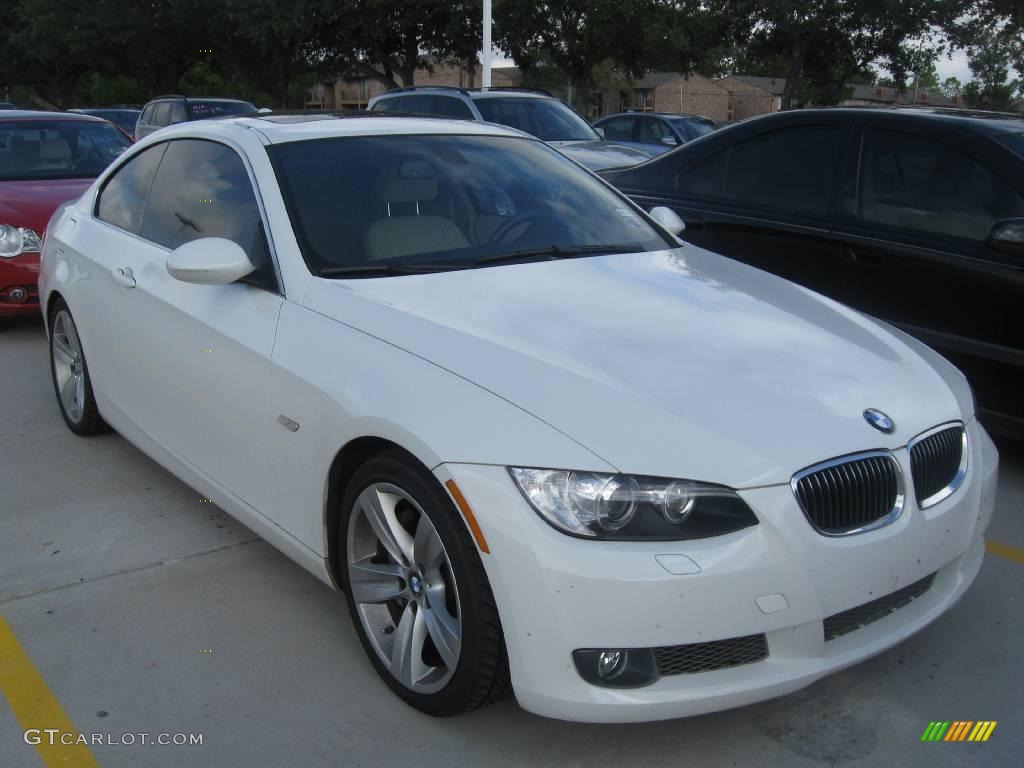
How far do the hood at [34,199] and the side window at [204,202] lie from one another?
126 inches

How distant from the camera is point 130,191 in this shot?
472cm

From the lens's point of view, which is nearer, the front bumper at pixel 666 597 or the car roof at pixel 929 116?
the front bumper at pixel 666 597

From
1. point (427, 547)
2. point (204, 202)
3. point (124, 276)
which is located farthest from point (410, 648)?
point (124, 276)

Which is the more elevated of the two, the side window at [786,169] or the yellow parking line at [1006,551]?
the side window at [786,169]

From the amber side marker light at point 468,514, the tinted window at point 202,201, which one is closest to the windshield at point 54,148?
the tinted window at point 202,201

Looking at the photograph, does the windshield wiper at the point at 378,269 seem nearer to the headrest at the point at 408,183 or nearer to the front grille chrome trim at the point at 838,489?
the headrest at the point at 408,183

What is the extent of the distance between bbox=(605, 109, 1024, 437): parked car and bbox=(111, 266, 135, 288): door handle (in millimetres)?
3153

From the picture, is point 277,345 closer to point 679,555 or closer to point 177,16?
point 679,555

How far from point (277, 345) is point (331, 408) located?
42cm

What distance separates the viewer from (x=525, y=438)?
254cm

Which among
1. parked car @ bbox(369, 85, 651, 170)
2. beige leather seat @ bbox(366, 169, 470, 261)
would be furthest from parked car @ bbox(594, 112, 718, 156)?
beige leather seat @ bbox(366, 169, 470, 261)

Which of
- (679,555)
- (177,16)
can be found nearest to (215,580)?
(679,555)

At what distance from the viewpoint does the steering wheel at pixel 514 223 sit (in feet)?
12.4

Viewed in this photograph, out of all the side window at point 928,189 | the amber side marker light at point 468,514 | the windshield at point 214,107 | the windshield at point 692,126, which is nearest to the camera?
the amber side marker light at point 468,514
